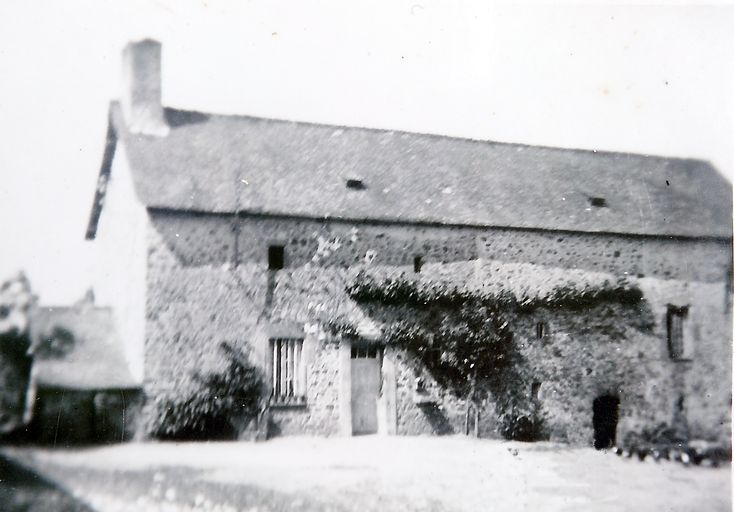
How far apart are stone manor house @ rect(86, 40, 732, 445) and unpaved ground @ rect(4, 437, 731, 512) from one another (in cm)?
40

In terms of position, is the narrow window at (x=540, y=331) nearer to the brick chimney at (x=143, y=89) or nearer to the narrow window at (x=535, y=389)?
the narrow window at (x=535, y=389)

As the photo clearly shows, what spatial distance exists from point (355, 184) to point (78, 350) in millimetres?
3493

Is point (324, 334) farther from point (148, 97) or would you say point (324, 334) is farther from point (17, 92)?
point (17, 92)

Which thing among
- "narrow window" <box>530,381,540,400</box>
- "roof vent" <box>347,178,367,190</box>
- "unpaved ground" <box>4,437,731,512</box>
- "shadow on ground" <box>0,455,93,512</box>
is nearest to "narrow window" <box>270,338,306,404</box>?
"unpaved ground" <box>4,437,731,512</box>

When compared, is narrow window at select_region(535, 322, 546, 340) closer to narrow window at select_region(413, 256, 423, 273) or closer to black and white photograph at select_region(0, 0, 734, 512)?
black and white photograph at select_region(0, 0, 734, 512)

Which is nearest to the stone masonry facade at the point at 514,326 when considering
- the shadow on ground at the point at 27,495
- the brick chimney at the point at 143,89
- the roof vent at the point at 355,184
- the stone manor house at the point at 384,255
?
the stone manor house at the point at 384,255

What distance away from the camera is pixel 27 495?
5.66 metres

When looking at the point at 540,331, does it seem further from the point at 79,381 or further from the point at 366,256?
the point at 79,381

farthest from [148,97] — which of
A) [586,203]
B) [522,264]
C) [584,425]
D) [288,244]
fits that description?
[584,425]

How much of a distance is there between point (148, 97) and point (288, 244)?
220 centimetres

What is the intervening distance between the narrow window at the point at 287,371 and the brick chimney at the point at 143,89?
268 cm

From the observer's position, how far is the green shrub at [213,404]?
6.56m

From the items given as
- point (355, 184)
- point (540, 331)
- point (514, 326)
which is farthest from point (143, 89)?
point (540, 331)

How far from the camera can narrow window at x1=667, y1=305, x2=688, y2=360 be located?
760 cm
